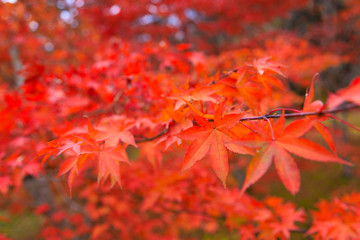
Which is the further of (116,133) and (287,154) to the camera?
(116,133)

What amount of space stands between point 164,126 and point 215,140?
0.46 m

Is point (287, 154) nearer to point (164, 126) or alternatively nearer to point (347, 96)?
point (347, 96)

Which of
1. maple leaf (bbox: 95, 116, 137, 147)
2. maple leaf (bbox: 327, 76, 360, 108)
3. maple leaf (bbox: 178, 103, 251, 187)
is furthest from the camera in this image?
maple leaf (bbox: 95, 116, 137, 147)

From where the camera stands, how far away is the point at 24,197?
5801 millimetres

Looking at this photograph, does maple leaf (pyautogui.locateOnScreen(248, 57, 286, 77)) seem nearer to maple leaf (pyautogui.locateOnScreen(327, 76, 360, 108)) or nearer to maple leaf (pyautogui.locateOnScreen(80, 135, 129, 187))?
maple leaf (pyautogui.locateOnScreen(327, 76, 360, 108))

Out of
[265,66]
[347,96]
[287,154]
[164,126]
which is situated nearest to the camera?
[347,96]

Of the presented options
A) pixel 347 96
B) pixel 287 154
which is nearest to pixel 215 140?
pixel 287 154

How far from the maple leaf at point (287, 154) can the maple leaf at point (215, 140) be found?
0.13 meters

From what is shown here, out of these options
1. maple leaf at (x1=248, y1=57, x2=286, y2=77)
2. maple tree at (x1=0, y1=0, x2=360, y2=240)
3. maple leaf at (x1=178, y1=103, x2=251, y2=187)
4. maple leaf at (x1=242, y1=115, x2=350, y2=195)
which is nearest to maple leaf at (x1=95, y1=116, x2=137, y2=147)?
A: maple tree at (x1=0, y1=0, x2=360, y2=240)

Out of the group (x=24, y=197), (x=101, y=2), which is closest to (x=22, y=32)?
(x=101, y=2)

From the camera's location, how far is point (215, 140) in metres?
0.81

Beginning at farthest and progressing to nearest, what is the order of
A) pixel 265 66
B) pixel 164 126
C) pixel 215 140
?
pixel 164 126 → pixel 265 66 → pixel 215 140

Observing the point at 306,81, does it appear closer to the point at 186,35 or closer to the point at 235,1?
the point at 235,1

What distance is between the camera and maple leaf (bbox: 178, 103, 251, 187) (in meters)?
0.76
